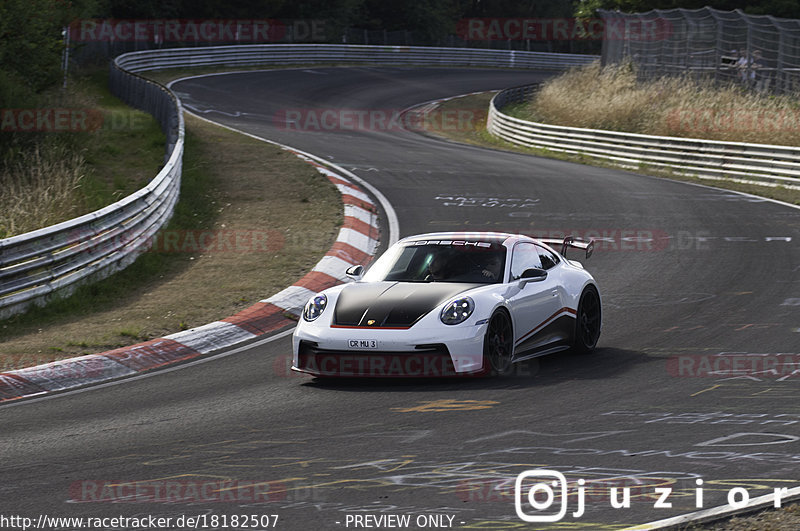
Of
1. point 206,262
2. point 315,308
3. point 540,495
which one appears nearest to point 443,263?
point 315,308

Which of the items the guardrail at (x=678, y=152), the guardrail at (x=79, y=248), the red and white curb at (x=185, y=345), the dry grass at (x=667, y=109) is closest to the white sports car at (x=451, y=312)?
the red and white curb at (x=185, y=345)

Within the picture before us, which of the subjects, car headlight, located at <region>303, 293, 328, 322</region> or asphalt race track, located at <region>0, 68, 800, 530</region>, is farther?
car headlight, located at <region>303, 293, 328, 322</region>

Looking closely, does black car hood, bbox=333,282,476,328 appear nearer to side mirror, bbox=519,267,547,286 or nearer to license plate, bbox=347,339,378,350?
license plate, bbox=347,339,378,350

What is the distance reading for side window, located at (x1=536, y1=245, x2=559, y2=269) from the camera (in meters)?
10.7

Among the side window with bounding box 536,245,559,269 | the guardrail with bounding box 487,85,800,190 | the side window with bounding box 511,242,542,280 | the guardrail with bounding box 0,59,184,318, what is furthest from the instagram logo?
the guardrail with bounding box 487,85,800,190

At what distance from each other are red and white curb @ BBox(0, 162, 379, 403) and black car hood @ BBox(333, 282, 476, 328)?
2.05 metres

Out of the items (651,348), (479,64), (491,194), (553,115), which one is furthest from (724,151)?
(479,64)

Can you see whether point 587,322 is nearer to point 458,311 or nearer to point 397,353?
point 458,311

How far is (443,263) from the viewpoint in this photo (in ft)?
33.3

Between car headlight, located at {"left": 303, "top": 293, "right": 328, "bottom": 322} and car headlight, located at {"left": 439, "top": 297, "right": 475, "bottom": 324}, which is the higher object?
car headlight, located at {"left": 439, "top": 297, "right": 475, "bottom": 324}

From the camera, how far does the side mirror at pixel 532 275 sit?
993cm

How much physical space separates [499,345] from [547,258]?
172 centimetres

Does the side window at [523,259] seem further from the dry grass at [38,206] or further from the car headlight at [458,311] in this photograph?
the dry grass at [38,206]

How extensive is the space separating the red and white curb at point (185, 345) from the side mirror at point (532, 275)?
3.21 m
